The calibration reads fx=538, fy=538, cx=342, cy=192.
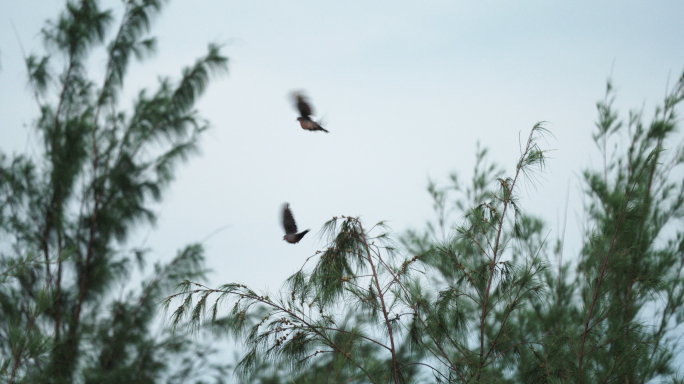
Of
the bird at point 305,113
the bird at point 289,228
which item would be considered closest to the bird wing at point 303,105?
the bird at point 305,113

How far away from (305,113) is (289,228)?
436 millimetres

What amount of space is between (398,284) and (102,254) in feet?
12.3

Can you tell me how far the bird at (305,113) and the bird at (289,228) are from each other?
0.30 meters

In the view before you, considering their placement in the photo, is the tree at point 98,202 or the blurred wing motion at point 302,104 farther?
the tree at point 98,202

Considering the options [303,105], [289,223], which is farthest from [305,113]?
[289,223]

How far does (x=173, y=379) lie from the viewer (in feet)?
16.4

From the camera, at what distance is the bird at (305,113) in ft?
6.55

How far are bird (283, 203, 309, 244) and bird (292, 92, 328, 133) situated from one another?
304mm

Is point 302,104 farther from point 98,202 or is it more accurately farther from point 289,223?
point 98,202

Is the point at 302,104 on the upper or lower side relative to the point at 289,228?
upper

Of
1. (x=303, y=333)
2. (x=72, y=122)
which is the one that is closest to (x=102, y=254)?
(x=72, y=122)

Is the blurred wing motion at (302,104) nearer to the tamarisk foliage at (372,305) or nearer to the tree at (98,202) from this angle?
the tamarisk foliage at (372,305)

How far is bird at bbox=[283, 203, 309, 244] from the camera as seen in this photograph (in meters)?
1.90

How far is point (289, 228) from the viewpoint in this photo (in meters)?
1.92
